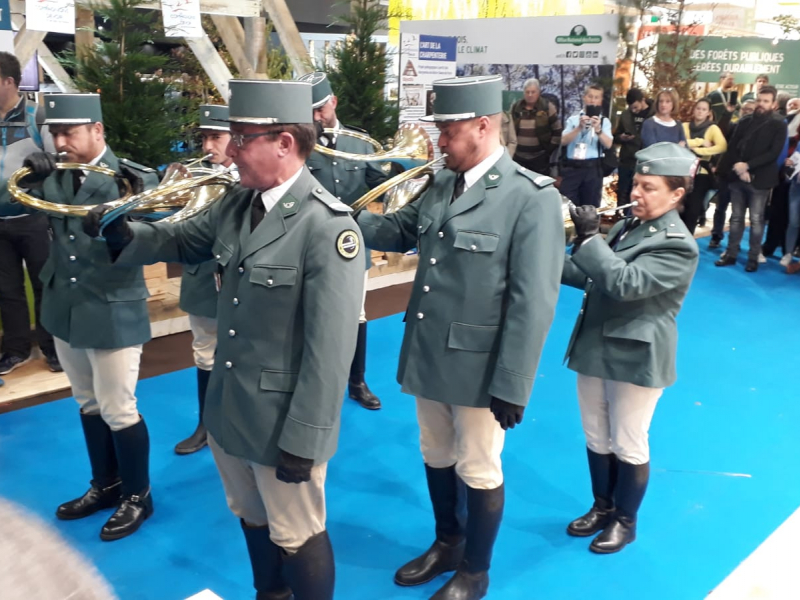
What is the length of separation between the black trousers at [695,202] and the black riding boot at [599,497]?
206 inches

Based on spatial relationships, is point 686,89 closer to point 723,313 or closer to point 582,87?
point 582,87

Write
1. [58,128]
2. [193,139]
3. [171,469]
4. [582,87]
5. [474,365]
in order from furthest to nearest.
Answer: [582,87]
[193,139]
[171,469]
[58,128]
[474,365]

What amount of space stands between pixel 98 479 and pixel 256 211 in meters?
1.72

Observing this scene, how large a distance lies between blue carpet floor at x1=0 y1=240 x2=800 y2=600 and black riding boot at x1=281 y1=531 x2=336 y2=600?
2.07 ft

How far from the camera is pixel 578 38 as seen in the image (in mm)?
6996

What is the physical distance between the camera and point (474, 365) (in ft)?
7.71

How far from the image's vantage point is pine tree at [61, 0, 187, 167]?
4516mm

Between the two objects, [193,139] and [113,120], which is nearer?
[113,120]

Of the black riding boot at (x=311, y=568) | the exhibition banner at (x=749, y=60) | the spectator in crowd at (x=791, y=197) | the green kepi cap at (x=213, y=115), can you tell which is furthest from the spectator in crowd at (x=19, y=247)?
the exhibition banner at (x=749, y=60)

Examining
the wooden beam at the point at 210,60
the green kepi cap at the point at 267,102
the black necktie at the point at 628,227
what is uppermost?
the wooden beam at the point at 210,60

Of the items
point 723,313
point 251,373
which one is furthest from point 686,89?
point 251,373

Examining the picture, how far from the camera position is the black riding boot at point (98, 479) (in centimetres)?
300

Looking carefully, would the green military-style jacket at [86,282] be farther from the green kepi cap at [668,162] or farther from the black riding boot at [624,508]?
the black riding boot at [624,508]

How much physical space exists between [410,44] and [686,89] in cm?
453
